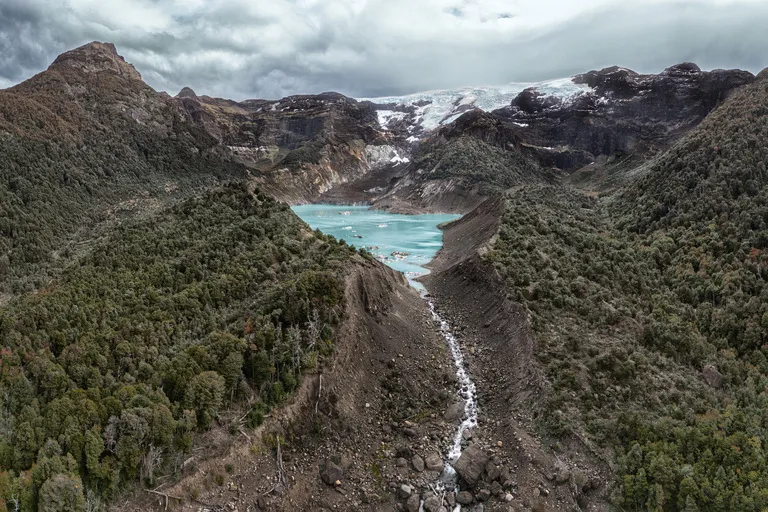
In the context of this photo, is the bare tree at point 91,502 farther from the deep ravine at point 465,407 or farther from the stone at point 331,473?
the deep ravine at point 465,407

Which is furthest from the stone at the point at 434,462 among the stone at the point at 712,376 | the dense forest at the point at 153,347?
the stone at the point at 712,376

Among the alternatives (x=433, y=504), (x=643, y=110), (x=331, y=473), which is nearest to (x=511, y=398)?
(x=433, y=504)

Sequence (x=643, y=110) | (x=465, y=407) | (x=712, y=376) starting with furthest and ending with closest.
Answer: (x=643, y=110)
(x=712, y=376)
(x=465, y=407)

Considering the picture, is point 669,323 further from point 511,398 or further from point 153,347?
point 153,347

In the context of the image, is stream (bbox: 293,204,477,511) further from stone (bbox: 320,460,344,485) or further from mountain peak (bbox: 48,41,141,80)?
mountain peak (bbox: 48,41,141,80)

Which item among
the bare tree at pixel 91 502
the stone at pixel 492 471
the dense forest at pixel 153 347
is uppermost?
the dense forest at pixel 153 347

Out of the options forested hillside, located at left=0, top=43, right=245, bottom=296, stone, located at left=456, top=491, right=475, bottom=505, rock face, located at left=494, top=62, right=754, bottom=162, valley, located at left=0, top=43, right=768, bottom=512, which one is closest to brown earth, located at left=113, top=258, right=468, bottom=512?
valley, located at left=0, top=43, right=768, bottom=512
